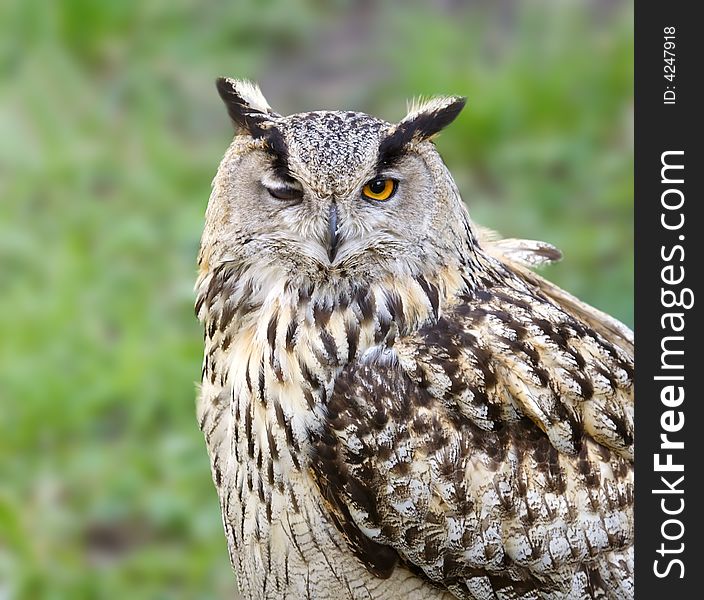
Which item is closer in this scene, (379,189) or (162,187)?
(379,189)

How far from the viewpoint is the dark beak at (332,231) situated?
217 centimetres

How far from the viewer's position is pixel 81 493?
12.1 feet

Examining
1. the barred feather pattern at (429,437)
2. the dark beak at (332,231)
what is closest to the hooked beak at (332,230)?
the dark beak at (332,231)

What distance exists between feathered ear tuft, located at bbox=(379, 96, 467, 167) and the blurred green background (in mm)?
1686

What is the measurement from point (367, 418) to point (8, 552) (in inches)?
64.4

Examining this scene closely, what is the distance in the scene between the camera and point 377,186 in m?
2.20

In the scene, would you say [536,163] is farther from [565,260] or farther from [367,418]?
[367,418]

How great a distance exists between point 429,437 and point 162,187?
8.87 ft

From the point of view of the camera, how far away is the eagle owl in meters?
2.19

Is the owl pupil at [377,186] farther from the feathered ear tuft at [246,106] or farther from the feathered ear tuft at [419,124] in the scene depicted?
the feathered ear tuft at [246,106]

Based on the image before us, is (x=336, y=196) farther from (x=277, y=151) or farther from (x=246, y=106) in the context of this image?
(x=246, y=106)
